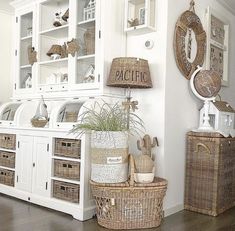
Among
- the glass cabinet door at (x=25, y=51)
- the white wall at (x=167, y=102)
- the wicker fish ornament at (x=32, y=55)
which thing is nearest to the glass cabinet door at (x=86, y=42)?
the white wall at (x=167, y=102)

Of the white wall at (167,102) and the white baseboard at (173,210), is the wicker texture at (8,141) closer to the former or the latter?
the white wall at (167,102)

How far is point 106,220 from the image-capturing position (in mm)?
2457

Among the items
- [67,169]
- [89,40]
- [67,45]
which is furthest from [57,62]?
[67,169]

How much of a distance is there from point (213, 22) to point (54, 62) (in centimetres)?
179

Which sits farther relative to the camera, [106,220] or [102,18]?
[102,18]

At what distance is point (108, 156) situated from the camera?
2.48m

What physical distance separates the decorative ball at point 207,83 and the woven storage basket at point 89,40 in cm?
105

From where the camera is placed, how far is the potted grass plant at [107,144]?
248 centimetres

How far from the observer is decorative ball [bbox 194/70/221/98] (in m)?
2.99

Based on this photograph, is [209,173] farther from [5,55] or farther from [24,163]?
[5,55]

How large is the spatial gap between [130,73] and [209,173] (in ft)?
3.87

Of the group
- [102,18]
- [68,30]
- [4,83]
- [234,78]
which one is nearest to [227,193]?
[234,78]

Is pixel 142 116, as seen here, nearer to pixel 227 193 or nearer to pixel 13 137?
pixel 227 193

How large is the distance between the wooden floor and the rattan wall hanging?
4.40 feet
